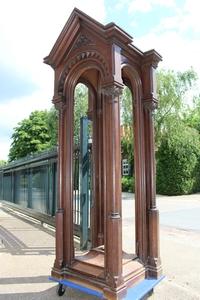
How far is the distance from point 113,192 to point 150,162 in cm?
79

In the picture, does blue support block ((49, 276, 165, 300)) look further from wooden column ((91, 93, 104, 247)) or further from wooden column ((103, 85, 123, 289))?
wooden column ((91, 93, 104, 247))

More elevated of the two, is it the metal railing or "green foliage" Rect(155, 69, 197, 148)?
"green foliage" Rect(155, 69, 197, 148)

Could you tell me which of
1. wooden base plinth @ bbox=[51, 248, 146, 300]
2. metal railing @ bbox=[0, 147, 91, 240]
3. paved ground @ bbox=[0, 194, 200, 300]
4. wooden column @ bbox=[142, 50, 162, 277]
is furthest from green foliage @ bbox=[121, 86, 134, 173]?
wooden base plinth @ bbox=[51, 248, 146, 300]

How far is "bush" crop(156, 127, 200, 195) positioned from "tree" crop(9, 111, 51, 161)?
65.3 ft

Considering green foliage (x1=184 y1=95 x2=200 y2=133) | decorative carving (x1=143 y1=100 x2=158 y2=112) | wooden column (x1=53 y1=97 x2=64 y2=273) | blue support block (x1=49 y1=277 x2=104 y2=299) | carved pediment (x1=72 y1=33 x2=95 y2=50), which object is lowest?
blue support block (x1=49 y1=277 x2=104 y2=299)

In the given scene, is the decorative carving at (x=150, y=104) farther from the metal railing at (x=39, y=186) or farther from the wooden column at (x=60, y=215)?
the metal railing at (x=39, y=186)

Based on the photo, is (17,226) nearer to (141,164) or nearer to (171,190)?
(141,164)

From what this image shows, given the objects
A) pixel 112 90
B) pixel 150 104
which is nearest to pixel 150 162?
pixel 150 104

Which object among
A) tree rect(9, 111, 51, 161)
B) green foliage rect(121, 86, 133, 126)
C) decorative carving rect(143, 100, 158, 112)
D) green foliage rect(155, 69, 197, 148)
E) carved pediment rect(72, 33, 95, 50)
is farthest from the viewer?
tree rect(9, 111, 51, 161)

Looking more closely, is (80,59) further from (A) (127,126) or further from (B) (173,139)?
(B) (173,139)

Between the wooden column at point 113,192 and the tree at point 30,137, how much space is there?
3580 cm

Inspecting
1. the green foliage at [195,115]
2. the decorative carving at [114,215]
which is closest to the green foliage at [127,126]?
the green foliage at [195,115]

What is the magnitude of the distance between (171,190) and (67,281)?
62.9ft

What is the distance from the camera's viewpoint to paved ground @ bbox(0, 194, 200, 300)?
3.43 meters
